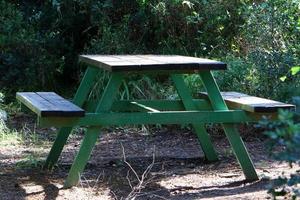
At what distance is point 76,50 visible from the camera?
34.9 feet

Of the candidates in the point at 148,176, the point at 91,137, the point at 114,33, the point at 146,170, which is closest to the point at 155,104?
the point at 148,176

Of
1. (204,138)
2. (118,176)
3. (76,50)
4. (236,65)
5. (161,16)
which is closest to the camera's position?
(118,176)

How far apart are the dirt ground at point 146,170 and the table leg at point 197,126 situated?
10 cm

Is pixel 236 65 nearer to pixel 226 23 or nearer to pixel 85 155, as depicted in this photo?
pixel 226 23

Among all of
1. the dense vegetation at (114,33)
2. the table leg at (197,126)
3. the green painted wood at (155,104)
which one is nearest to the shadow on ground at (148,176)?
the table leg at (197,126)

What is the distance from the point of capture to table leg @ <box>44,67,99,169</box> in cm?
544

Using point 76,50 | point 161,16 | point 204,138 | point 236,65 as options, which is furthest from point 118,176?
point 76,50

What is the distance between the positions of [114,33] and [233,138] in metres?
4.99

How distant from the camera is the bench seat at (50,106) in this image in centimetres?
434

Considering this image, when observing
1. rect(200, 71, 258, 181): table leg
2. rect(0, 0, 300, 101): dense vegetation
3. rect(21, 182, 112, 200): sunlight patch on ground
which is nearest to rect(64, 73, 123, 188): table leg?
rect(21, 182, 112, 200): sunlight patch on ground

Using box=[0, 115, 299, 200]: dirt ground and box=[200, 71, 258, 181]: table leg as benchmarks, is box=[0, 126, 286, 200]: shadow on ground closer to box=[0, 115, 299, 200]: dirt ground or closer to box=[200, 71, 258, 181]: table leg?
box=[0, 115, 299, 200]: dirt ground

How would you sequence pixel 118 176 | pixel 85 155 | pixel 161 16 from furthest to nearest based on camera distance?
pixel 161 16, pixel 118 176, pixel 85 155

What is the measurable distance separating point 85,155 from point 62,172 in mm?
814

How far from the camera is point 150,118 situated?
15.6ft
